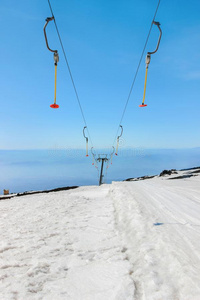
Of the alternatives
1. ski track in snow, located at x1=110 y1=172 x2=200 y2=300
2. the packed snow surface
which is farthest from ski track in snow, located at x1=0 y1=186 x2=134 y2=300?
ski track in snow, located at x1=110 y1=172 x2=200 y2=300

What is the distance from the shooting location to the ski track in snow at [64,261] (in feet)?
9.78

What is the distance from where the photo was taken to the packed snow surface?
2.89 m

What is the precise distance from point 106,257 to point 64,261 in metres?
0.94

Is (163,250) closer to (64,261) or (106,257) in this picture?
(106,257)

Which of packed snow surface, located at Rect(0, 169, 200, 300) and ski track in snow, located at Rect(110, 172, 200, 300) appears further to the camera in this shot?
packed snow surface, located at Rect(0, 169, 200, 300)

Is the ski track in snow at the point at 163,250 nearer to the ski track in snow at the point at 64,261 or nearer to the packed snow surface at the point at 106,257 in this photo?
the packed snow surface at the point at 106,257

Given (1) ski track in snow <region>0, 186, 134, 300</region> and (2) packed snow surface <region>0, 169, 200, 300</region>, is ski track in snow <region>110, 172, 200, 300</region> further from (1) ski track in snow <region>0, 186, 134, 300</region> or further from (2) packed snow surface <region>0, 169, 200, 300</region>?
(1) ski track in snow <region>0, 186, 134, 300</region>

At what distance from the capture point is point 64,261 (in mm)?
3963

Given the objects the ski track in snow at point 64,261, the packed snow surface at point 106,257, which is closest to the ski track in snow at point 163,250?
the packed snow surface at point 106,257

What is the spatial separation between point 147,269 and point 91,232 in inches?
99.7

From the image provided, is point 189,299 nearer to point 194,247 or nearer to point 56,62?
point 194,247

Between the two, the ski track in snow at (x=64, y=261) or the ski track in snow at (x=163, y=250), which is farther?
the ski track in snow at (x=64, y=261)

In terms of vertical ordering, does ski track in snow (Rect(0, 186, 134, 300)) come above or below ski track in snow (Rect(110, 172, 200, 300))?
below

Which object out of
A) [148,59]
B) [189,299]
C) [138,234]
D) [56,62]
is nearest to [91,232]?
[138,234]
